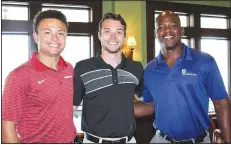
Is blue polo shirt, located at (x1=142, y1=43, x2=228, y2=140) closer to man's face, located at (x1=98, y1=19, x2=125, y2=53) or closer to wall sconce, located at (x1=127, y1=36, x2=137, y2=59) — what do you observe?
man's face, located at (x1=98, y1=19, x2=125, y2=53)

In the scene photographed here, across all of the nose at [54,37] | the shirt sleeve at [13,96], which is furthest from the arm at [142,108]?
the shirt sleeve at [13,96]

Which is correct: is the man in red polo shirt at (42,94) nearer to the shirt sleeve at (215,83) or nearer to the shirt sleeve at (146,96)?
the shirt sleeve at (146,96)

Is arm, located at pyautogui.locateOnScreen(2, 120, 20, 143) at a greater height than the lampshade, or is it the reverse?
the lampshade

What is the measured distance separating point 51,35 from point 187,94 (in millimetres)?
1142

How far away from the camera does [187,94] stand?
2271 mm

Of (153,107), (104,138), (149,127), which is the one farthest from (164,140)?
(149,127)

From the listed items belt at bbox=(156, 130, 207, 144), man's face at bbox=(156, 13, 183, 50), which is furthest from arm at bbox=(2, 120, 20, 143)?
man's face at bbox=(156, 13, 183, 50)

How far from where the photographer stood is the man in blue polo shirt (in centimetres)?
228

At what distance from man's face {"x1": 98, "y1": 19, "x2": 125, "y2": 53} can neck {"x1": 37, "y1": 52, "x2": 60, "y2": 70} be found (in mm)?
441

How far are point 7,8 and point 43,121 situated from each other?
4.24 meters

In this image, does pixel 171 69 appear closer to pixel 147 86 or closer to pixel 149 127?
pixel 147 86

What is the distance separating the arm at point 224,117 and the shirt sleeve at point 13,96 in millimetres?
1506

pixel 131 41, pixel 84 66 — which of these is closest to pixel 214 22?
pixel 131 41

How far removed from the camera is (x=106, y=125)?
6.76 feet
